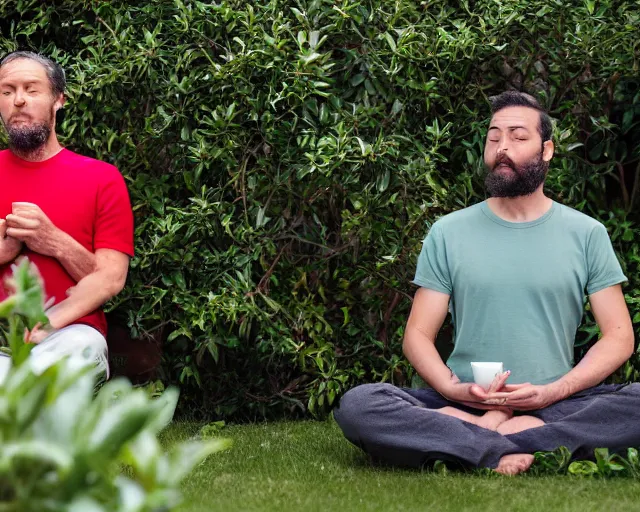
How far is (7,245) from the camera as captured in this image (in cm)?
391

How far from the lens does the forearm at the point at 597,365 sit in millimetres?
3609

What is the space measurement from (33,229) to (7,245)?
141 mm

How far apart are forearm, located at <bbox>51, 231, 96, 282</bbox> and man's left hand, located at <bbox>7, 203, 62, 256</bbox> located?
0.01 meters

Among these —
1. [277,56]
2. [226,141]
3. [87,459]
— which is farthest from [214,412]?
[87,459]

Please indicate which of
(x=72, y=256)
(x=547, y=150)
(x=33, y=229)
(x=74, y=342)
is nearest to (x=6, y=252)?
(x=33, y=229)

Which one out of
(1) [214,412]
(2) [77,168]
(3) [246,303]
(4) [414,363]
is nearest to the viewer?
(4) [414,363]

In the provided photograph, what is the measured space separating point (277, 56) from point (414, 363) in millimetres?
1563

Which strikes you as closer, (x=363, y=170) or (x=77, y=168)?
(x=77, y=168)

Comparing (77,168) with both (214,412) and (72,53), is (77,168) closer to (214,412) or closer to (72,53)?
(72,53)

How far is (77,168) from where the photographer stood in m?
4.15

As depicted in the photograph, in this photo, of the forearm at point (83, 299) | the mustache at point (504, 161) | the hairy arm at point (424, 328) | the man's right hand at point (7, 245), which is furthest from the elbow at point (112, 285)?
the mustache at point (504, 161)

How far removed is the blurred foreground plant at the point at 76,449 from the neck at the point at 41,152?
2.96 metres

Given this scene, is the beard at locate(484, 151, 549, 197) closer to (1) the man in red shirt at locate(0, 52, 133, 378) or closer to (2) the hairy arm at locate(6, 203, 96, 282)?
(1) the man in red shirt at locate(0, 52, 133, 378)

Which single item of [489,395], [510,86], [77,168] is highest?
[510,86]
